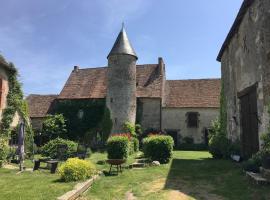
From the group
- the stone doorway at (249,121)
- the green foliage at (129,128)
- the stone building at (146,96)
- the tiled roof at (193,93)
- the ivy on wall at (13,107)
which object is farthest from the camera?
the tiled roof at (193,93)

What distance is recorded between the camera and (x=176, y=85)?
120 ft

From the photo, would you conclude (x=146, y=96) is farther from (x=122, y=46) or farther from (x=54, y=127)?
(x=54, y=127)

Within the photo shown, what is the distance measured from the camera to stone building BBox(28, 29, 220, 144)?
31.3 meters

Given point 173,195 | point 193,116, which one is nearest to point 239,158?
point 173,195

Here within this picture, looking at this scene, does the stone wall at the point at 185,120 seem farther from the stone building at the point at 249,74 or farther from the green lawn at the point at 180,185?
the green lawn at the point at 180,185

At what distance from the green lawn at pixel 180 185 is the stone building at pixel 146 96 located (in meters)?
17.5

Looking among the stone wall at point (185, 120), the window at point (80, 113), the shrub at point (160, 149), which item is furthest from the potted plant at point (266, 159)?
the window at point (80, 113)

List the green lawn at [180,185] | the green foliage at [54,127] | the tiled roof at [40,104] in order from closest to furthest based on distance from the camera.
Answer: the green lawn at [180,185], the green foliage at [54,127], the tiled roof at [40,104]

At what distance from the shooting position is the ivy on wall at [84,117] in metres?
32.4

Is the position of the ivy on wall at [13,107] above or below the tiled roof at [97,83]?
below

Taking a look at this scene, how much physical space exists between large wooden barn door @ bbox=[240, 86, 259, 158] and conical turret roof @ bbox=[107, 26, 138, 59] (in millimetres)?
16444

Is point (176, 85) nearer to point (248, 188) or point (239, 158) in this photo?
point (239, 158)

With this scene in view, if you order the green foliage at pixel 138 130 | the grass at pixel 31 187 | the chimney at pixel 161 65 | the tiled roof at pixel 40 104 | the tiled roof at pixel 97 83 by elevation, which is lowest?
the grass at pixel 31 187

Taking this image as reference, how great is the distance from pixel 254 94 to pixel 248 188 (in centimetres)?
643
